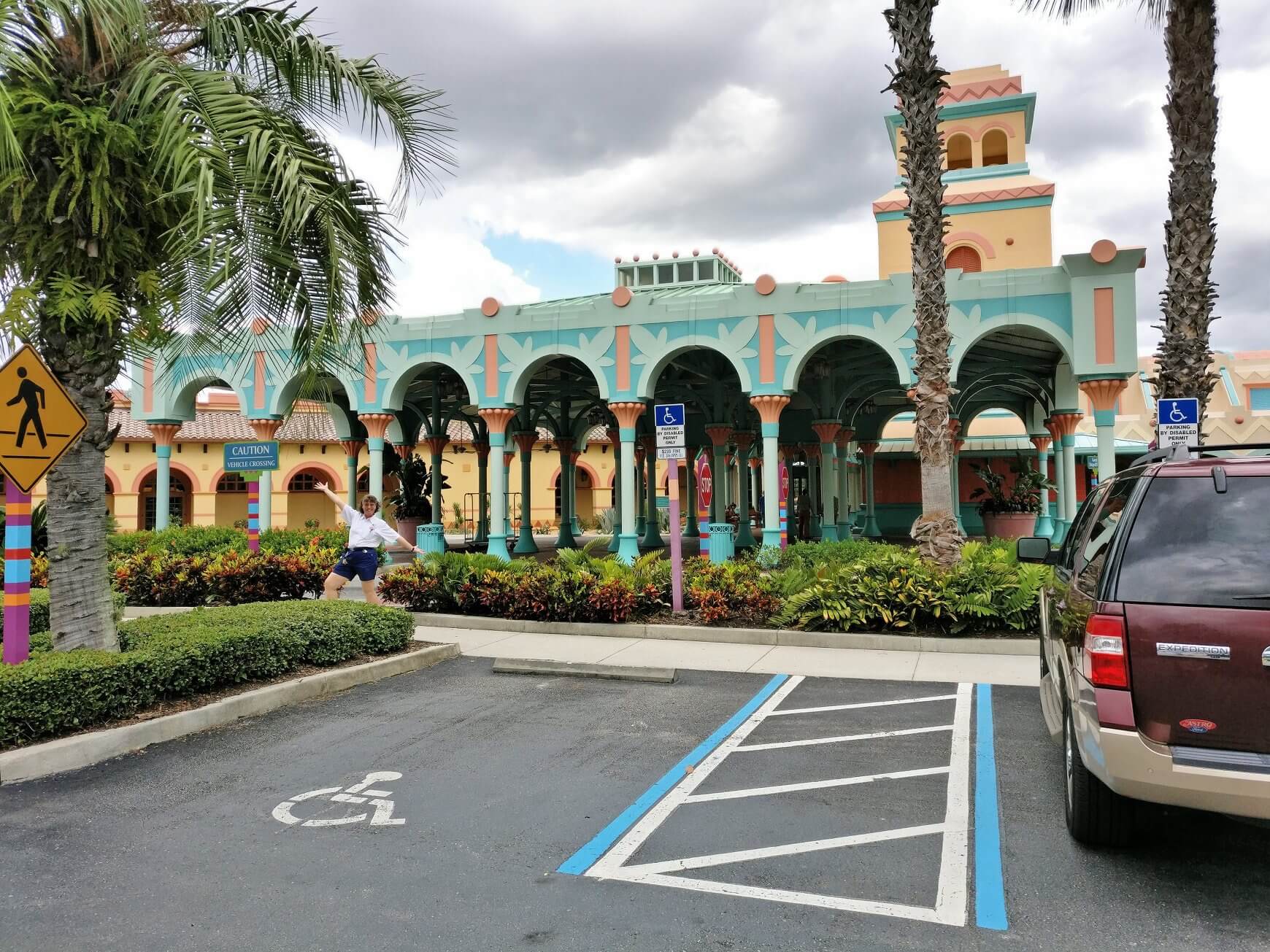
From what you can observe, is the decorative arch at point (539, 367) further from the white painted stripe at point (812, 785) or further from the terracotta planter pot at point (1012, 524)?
the white painted stripe at point (812, 785)

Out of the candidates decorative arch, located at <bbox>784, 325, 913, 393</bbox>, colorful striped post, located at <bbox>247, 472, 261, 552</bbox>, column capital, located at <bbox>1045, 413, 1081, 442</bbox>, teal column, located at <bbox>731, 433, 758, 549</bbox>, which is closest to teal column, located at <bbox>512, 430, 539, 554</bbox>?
teal column, located at <bbox>731, 433, 758, 549</bbox>

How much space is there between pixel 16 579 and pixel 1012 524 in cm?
2246

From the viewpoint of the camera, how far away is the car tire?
4070 mm

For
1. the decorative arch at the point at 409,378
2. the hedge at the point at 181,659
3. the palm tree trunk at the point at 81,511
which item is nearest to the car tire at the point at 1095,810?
the hedge at the point at 181,659

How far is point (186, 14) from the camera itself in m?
7.43

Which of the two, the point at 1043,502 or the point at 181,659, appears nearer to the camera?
the point at 181,659

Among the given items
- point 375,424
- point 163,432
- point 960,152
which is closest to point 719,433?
point 375,424

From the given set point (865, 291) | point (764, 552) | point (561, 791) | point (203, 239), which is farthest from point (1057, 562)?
point (865, 291)

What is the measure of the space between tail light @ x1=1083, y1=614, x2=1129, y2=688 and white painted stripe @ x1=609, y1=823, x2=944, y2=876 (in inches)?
53.8

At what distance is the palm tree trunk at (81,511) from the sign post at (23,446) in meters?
0.24

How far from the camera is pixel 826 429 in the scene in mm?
24172

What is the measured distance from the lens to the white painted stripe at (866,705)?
281 inches

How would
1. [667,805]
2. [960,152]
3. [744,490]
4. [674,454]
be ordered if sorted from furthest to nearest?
1. [960,152]
2. [744,490]
3. [674,454]
4. [667,805]

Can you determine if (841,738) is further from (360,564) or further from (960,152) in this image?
(960,152)
